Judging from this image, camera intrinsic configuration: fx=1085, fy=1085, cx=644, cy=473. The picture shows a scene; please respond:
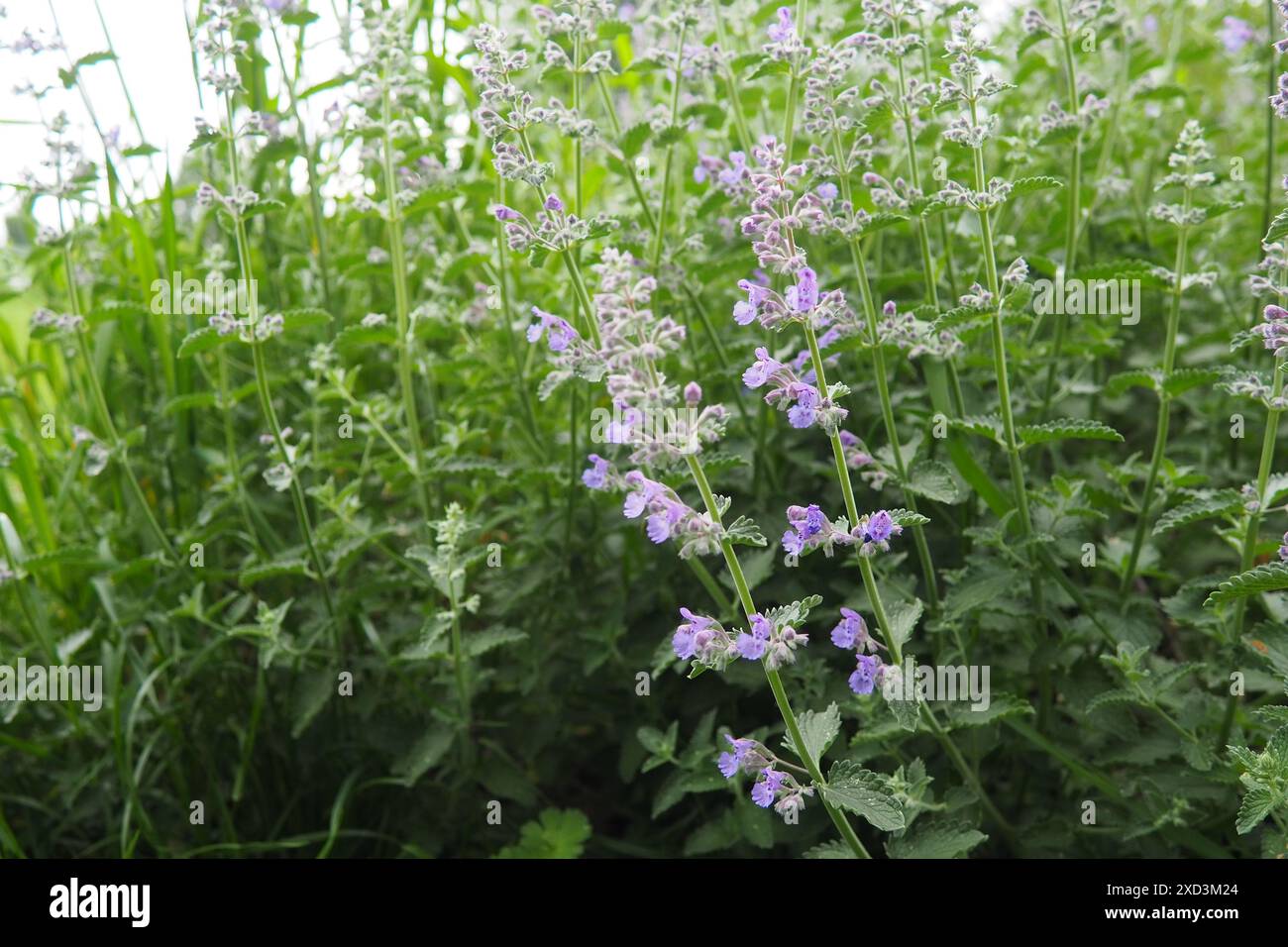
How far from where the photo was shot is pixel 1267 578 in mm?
1896

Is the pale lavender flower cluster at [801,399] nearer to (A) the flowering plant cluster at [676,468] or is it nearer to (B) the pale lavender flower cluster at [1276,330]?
(A) the flowering plant cluster at [676,468]

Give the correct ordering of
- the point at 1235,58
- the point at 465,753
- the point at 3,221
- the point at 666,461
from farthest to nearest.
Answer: the point at 3,221 < the point at 1235,58 < the point at 465,753 < the point at 666,461

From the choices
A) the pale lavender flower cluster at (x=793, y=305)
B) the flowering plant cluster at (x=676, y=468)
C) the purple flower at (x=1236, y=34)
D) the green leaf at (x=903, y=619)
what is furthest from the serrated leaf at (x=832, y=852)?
the purple flower at (x=1236, y=34)

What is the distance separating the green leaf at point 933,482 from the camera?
7.50ft

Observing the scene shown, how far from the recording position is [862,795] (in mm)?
1943

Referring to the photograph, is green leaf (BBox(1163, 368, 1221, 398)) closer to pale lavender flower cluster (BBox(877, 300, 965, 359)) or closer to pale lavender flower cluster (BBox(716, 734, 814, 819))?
pale lavender flower cluster (BBox(877, 300, 965, 359))

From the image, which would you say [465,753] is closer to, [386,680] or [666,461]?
[386,680]

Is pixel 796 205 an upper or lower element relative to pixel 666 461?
upper

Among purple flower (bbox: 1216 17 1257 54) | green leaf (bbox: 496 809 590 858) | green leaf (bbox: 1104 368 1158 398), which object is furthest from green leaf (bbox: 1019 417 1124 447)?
purple flower (bbox: 1216 17 1257 54)

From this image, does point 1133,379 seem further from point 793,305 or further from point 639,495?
point 639,495

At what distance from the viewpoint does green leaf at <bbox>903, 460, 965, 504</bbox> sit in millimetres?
2285

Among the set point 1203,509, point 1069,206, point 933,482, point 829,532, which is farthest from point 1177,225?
point 829,532

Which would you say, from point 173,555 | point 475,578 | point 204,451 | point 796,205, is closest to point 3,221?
point 204,451
